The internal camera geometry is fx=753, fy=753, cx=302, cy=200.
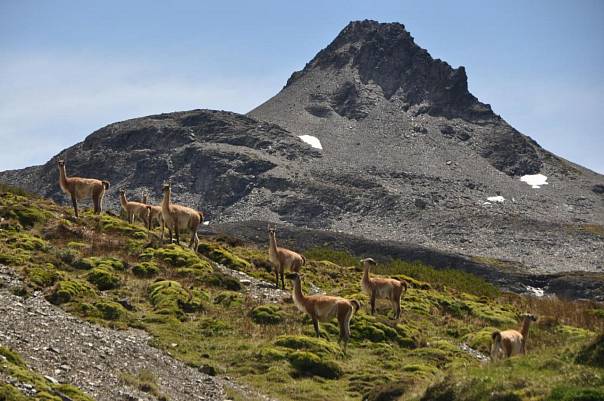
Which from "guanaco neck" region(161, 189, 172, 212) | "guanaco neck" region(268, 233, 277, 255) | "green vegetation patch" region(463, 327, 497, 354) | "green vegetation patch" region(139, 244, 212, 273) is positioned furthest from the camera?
"guanaco neck" region(161, 189, 172, 212)

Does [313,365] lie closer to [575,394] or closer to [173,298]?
[173,298]

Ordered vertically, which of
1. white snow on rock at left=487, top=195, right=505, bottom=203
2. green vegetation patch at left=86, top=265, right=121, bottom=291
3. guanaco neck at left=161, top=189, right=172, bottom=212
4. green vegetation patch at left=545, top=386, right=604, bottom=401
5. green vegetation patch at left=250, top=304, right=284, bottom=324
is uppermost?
white snow on rock at left=487, top=195, right=505, bottom=203

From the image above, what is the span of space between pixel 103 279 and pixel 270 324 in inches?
290

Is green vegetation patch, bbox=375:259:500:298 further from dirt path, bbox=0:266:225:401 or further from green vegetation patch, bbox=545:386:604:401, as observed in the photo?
green vegetation patch, bbox=545:386:604:401

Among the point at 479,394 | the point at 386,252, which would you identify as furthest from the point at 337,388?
the point at 386,252

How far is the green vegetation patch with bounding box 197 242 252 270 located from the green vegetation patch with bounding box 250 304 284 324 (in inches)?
413

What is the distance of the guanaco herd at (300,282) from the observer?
23609 mm

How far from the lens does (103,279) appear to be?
3117cm

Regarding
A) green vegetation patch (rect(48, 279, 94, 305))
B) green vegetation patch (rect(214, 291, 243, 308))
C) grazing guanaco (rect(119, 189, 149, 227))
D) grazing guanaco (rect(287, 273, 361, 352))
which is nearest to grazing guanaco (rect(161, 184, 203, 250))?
grazing guanaco (rect(119, 189, 149, 227))

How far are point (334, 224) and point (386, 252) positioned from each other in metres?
42.6

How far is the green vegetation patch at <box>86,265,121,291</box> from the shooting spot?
101ft

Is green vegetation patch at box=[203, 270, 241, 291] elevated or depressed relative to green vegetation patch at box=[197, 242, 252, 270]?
depressed

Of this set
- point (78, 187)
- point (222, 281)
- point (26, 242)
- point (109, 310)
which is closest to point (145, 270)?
point (222, 281)

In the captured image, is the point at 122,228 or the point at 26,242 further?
the point at 122,228
